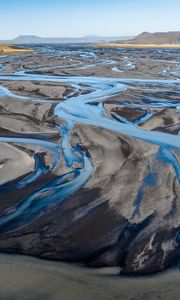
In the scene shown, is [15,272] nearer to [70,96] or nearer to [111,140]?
[111,140]

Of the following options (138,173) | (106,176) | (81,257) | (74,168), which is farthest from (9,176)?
(81,257)

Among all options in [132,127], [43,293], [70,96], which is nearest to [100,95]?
[70,96]

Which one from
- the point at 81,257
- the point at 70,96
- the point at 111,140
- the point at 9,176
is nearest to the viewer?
the point at 81,257

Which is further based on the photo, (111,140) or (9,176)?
(111,140)

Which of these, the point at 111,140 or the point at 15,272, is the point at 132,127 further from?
the point at 15,272

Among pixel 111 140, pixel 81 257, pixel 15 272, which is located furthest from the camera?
pixel 111 140

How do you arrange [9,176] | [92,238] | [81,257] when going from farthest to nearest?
[9,176], [92,238], [81,257]
